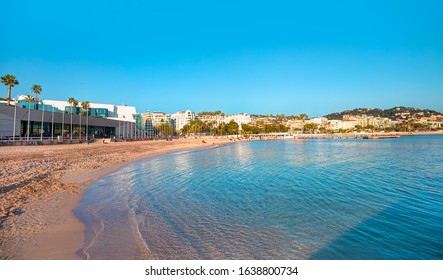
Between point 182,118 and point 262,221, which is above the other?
point 182,118

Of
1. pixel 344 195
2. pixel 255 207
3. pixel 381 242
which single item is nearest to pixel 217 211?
pixel 255 207

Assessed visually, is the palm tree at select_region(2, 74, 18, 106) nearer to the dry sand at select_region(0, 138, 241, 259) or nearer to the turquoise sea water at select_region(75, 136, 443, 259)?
the dry sand at select_region(0, 138, 241, 259)

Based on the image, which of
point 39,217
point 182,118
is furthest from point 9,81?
point 182,118

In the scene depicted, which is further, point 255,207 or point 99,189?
point 99,189

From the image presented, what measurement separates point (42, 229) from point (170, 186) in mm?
6359

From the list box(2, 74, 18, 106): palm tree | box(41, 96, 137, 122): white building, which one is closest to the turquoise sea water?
box(2, 74, 18, 106): palm tree

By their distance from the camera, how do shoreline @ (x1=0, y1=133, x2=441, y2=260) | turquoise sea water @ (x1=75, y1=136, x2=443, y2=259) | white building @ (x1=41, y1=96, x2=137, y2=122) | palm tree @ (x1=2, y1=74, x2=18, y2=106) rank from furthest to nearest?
1. white building @ (x1=41, y1=96, x2=137, y2=122)
2. palm tree @ (x1=2, y1=74, x2=18, y2=106)
3. turquoise sea water @ (x1=75, y1=136, x2=443, y2=259)
4. shoreline @ (x1=0, y1=133, x2=441, y2=260)

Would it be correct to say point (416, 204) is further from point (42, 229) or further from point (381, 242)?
point (42, 229)

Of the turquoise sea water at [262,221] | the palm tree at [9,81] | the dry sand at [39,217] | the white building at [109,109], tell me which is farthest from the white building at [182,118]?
the turquoise sea water at [262,221]

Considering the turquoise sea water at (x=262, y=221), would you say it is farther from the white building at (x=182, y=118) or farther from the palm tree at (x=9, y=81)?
the white building at (x=182, y=118)

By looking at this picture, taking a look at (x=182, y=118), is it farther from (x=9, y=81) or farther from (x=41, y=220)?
(x=41, y=220)

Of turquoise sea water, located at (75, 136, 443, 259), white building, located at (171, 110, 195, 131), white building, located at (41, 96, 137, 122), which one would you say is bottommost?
turquoise sea water, located at (75, 136, 443, 259)

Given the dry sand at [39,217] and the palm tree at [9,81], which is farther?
the palm tree at [9,81]
